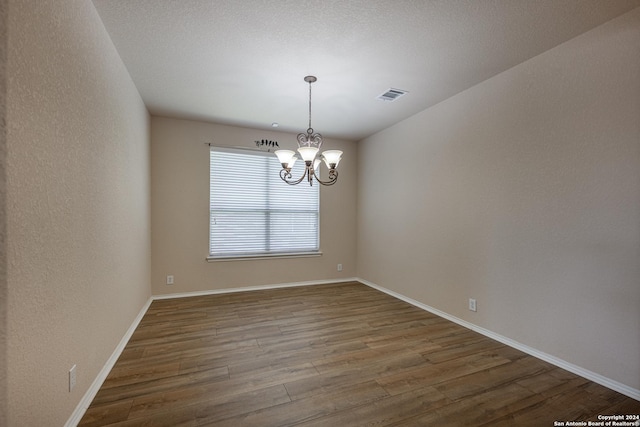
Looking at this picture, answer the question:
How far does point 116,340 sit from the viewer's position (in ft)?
7.68

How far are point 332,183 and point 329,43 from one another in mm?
1183

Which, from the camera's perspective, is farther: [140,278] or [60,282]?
[140,278]

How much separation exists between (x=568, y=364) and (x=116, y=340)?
12.3ft

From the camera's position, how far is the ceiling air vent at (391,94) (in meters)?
3.09

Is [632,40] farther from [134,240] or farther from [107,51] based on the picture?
[134,240]

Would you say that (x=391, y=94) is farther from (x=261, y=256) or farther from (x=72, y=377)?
(x=72, y=377)

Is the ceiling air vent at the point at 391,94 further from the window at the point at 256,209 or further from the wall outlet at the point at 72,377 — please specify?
the wall outlet at the point at 72,377

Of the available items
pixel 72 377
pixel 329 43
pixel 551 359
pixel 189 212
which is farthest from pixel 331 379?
pixel 189 212

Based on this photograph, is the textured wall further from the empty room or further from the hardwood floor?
the hardwood floor

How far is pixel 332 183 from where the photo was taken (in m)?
2.67

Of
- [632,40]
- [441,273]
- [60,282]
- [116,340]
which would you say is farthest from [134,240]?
[632,40]

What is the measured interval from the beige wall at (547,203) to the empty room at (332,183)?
2 cm

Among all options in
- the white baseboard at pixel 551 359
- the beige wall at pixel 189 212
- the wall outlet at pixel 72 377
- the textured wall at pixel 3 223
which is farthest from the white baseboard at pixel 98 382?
the white baseboard at pixel 551 359

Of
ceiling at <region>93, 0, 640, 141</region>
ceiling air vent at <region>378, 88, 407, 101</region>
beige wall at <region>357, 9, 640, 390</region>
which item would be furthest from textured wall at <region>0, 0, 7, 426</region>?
beige wall at <region>357, 9, 640, 390</region>
